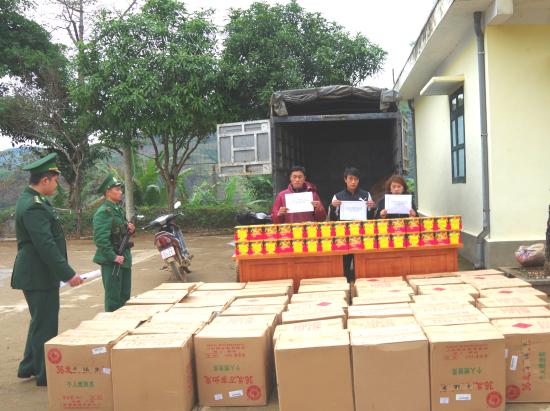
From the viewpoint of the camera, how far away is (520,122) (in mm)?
6078

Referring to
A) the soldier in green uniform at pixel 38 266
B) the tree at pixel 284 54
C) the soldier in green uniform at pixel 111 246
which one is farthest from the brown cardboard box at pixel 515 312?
the tree at pixel 284 54

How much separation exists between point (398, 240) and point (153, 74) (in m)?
8.54

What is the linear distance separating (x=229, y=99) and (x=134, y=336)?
9.51 metres

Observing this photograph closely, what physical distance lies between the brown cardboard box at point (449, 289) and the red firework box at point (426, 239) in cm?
90

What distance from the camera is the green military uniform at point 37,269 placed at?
11.1 ft

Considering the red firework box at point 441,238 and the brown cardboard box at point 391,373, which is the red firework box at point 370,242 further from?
the brown cardboard box at point 391,373

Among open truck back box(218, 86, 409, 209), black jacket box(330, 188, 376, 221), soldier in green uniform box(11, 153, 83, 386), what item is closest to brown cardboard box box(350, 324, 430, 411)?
soldier in green uniform box(11, 153, 83, 386)

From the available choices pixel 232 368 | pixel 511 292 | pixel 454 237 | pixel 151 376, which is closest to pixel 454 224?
pixel 454 237

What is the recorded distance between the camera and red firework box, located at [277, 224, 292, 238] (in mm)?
4660

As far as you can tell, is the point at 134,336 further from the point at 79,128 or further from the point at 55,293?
the point at 79,128


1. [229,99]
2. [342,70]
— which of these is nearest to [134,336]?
[229,99]

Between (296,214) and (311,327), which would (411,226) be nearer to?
(296,214)

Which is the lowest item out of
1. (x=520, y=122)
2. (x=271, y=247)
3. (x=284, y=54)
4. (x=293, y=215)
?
(x=271, y=247)

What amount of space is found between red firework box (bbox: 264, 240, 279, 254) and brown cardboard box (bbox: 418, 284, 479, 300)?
150cm
